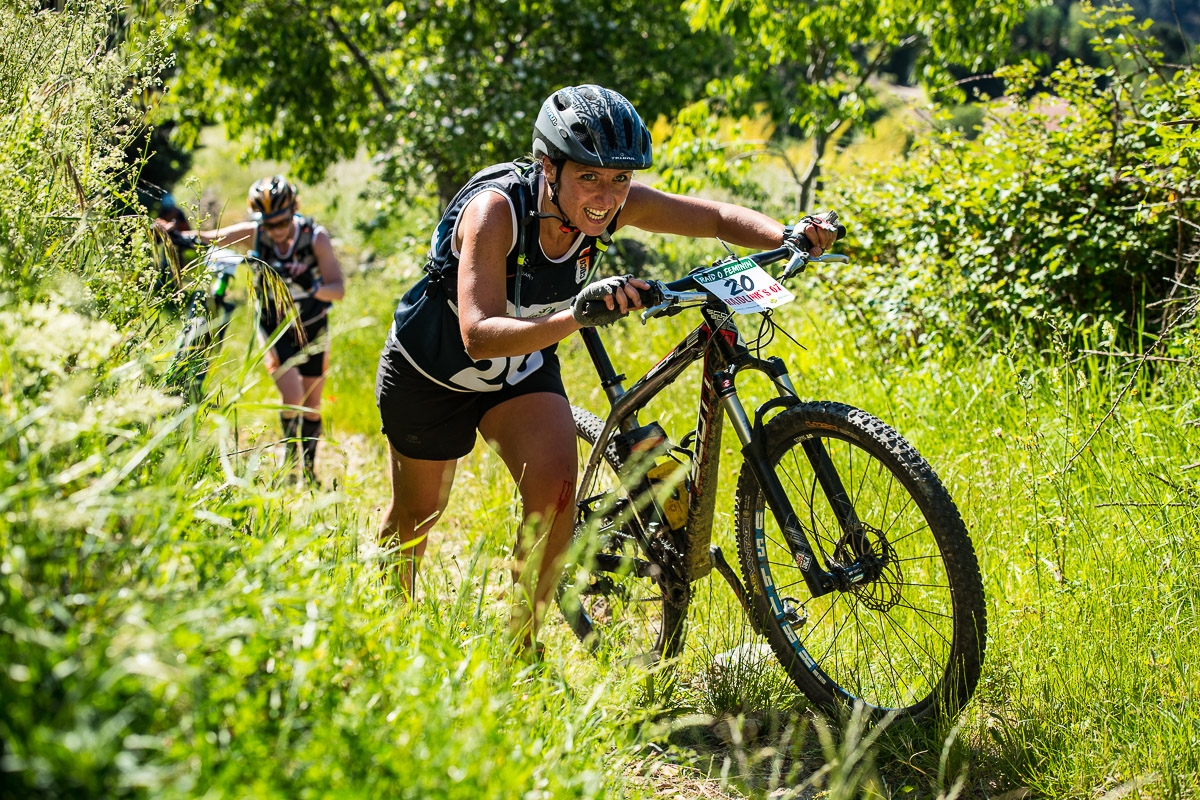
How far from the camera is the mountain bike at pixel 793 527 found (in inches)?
108

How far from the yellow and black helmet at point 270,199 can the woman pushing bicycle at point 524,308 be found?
2.98 metres

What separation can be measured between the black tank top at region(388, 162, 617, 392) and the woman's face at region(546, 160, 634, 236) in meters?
0.11

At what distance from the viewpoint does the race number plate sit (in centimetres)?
288

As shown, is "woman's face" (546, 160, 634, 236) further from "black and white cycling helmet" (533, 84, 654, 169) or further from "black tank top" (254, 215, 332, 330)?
"black tank top" (254, 215, 332, 330)

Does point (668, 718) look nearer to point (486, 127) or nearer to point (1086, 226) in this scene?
point (1086, 226)

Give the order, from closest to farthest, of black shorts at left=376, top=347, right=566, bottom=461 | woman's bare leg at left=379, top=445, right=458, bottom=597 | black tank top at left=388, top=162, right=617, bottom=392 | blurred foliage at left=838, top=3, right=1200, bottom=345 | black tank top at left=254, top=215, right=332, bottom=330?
black tank top at left=388, top=162, right=617, bottom=392 → black shorts at left=376, top=347, right=566, bottom=461 → woman's bare leg at left=379, top=445, right=458, bottom=597 → blurred foliage at left=838, top=3, right=1200, bottom=345 → black tank top at left=254, top=215, right=332, bottom=330

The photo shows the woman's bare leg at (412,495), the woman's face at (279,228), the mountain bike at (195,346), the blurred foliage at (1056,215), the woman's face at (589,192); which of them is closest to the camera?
the mountain bike at (195,346)

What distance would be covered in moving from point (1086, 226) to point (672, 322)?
2900 millimetres


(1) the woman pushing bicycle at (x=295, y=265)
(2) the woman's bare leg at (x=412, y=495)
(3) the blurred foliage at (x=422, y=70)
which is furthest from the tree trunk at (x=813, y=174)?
(2) the woman's bare leg at (x=412, y=495)

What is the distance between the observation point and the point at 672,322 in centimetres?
704

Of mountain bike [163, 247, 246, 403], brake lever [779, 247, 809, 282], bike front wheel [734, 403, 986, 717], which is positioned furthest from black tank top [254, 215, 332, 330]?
brake lever [779, 247, 809, 282]

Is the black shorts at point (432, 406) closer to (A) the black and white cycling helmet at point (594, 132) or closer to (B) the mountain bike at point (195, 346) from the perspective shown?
(B) the mountain bike at point (195, 346)

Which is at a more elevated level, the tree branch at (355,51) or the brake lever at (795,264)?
the tree branch at (355,51)

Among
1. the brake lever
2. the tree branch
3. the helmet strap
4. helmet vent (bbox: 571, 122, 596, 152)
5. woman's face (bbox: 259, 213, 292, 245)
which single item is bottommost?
woman's face (bbox: 259, 213, 292, 245)
